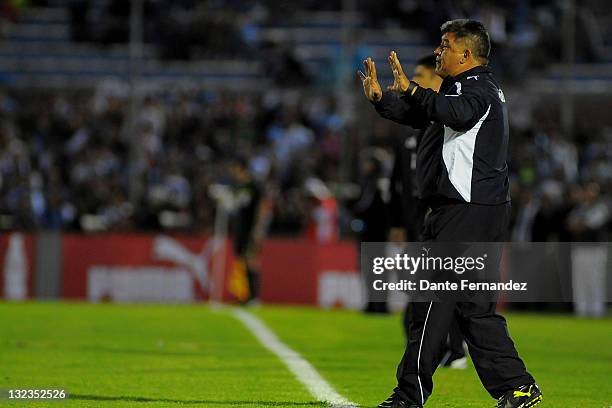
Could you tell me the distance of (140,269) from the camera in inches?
939

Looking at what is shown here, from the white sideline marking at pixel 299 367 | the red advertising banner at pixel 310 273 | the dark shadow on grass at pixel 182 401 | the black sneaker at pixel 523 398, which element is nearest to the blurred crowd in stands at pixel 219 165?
the red advertising banner at pixel 310 273

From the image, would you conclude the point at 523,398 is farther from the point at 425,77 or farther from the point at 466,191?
the point at 425,77

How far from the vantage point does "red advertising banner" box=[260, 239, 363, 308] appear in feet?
76.1

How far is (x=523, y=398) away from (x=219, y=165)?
20.4 m

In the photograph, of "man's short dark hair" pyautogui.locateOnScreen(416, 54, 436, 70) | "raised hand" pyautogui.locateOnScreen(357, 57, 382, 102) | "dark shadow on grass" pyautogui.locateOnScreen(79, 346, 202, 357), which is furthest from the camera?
"dark shadow on grass" pyautogui.locateOnScreen(79, 346, 202, 357)

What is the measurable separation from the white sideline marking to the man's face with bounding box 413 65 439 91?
7.76 ft

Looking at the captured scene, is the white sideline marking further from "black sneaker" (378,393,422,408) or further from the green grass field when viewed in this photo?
"black sneaker" (378,393,422,408)

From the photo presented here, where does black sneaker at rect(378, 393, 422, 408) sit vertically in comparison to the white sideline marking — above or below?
above

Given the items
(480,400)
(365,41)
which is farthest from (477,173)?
(365,41)

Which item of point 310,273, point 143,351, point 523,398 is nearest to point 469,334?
point 523,398

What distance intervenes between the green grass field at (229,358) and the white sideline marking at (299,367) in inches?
3.7

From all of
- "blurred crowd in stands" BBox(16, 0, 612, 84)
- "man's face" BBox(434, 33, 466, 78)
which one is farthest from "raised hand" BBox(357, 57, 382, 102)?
"blurred crowd in stands" BBox(16, 0, 612, 84)

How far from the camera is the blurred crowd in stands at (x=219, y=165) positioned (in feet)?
81.6

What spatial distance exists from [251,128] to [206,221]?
166 inches
